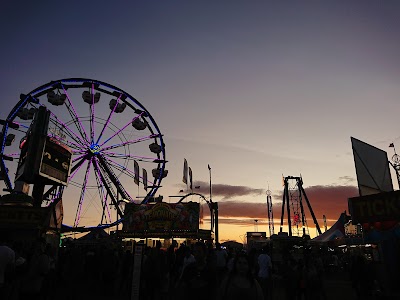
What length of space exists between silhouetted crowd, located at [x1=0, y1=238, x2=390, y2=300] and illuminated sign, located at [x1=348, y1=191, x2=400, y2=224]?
1326 mm

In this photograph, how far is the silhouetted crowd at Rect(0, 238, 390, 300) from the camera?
16.2 feet

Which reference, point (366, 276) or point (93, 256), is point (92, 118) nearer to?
point (93, 256)

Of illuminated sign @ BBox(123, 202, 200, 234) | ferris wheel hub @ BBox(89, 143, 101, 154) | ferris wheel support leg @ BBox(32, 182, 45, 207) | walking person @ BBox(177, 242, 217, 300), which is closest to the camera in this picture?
walking person @ BBox(177, 242, 217, 300)

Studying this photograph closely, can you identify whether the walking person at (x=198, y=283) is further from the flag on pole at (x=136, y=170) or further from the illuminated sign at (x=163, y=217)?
the flag on pole at (x=136, y=170)

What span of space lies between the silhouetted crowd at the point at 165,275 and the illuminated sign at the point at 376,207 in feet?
4.35

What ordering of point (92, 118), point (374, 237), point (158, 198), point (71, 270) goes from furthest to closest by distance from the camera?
point (158, 198) < point (92, 118) < point (374, 237) < point (71, 270)

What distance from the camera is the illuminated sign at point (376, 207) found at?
34.9 feet

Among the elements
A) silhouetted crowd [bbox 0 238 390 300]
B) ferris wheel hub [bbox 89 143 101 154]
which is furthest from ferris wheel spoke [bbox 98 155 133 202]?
silhouetted crowd [bbox 0 238 390 300]

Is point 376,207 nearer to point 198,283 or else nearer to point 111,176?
point 198,283

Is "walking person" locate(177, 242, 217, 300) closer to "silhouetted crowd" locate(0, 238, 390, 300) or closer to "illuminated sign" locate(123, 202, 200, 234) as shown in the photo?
"silhouetted crowd" locate(0, 238, 390, 300)

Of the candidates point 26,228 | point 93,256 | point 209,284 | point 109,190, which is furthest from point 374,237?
point 109,190

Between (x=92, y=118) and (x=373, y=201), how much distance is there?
2459 cm

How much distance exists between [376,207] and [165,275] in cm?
731

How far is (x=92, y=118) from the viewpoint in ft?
97.6
